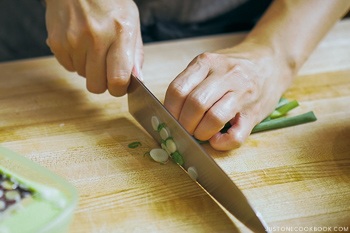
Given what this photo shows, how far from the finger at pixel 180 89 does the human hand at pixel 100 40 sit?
0.39 ft

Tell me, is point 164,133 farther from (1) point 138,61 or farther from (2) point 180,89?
(1) point 138,61

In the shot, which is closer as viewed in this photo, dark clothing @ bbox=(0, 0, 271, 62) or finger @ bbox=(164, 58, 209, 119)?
finger @ bbox=(164, 58, 209, 119)

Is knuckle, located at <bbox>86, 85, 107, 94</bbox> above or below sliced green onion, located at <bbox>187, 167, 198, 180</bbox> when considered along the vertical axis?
below

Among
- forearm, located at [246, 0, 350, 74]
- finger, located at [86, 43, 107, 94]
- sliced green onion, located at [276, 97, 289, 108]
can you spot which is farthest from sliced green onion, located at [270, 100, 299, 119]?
finger, located at [86, 43, 107, 94]

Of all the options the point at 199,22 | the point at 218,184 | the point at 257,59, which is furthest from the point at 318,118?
the point at 199,22

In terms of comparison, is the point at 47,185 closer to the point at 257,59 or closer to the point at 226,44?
the point at 257,59

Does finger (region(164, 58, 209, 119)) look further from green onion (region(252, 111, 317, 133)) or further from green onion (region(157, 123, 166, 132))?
green onion (region(252, 111, 317, 133))

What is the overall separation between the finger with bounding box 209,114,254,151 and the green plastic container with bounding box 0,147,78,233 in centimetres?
35

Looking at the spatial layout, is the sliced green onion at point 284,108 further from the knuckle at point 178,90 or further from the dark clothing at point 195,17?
the dark clothing at point 195,17

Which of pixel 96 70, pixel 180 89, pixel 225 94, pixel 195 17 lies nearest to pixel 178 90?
pixel 180 89

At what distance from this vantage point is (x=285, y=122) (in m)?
1.26

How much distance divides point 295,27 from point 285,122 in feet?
0.93

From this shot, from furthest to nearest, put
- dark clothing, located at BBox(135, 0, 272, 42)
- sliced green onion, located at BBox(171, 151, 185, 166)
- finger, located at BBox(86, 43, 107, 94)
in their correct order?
dark clothing, located at BBox(135, 0, 272, 42) < finger, located at BBox(86, 43, 107, 94) < sliced green onion, located at BBox(171, 151, 185, 166)

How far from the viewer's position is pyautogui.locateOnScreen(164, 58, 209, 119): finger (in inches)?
44.5
